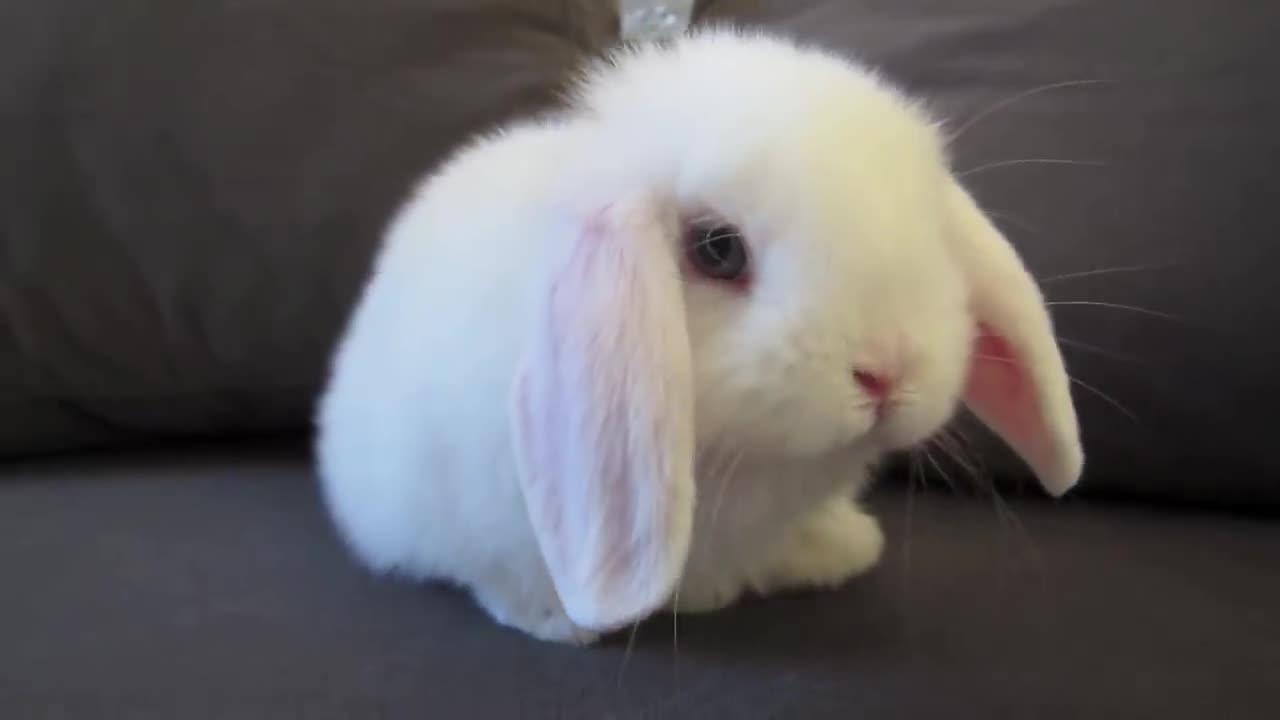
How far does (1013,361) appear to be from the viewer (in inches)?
31.8

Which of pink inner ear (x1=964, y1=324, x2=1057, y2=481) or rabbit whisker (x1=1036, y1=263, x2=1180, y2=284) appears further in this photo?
rabbit whisker (x1=1036, y1=263, x2=1180, y2=284)

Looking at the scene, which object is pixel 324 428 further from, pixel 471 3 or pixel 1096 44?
pixel 1096 44

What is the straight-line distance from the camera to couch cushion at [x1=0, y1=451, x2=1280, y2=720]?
74 centimetres

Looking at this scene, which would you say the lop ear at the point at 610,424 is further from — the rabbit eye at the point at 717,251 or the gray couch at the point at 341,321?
the gray couch at the point at 341,321

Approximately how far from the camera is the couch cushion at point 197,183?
105 centimetres

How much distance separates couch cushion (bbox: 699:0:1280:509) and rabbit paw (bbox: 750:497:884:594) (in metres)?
0.17

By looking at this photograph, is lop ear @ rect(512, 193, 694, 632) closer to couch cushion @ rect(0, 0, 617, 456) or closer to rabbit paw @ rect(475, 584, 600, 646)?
rabbit paw @ rect(475, 584, 600, 646)

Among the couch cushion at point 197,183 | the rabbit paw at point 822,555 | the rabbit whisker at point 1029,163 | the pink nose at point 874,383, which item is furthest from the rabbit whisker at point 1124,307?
the couch cushion at point 197,183

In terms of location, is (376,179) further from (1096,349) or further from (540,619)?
(1096,349)

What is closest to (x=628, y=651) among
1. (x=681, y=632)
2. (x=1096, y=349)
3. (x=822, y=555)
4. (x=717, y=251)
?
(x=681, y=632)

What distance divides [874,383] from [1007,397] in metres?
0.22

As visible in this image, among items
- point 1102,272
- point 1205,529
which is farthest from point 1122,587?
point 1102,272

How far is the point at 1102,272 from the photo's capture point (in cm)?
96

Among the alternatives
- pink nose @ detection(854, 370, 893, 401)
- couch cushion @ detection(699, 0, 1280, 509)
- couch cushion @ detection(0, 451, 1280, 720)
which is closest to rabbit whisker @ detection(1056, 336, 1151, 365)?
couch cushion @ detection(699, 0, 1280, 509)
